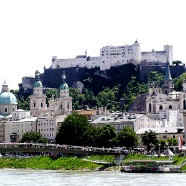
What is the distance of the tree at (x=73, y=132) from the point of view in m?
120

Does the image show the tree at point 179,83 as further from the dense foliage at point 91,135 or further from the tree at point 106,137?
the tree at point 106,137

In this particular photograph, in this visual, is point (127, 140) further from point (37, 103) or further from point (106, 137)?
point (37, 103)

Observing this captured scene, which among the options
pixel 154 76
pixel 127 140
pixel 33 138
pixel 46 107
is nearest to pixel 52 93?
pixel 154 76

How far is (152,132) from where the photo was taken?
11838cm

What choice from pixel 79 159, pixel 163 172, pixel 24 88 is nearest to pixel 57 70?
pixel 24 88

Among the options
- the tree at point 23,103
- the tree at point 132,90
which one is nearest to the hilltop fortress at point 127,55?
the tree at point 132,90

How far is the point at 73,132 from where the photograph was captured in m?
121

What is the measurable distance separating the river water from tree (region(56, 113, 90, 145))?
22160 millimetres

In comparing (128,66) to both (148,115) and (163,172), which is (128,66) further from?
(163,172)

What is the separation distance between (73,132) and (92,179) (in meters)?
35.5

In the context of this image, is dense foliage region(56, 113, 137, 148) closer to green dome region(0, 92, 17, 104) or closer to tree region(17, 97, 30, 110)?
green dome region(0, 92, 17, 104)

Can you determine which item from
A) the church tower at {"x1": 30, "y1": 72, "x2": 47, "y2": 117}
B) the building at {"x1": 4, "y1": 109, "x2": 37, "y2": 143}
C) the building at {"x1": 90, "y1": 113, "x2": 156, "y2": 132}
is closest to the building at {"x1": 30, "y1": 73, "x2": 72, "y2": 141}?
the church tower at {"x1": 30, "y1": 72, "x2": 47, "y2": 117}

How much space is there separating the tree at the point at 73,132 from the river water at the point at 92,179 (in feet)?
72.7

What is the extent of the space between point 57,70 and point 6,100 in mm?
34682
